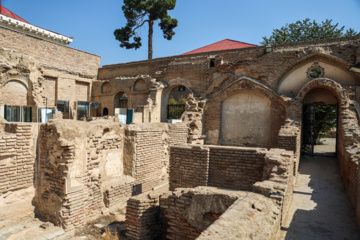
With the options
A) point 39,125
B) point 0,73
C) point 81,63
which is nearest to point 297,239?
point 39,125

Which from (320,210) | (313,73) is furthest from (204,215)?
(313,73)

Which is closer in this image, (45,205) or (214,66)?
(45,205)

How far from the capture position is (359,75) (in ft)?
32.0

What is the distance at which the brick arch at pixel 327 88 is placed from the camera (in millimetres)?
9102

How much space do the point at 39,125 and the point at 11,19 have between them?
21536 millimetres

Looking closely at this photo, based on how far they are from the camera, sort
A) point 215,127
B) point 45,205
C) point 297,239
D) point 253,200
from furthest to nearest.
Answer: point 215,127 < point 45,205 < point 297,239 < point 253,200

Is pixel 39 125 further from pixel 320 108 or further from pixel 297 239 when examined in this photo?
pixel 320 108

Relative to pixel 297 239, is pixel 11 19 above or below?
above

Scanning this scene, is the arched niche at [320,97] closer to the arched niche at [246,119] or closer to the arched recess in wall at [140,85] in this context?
the arched niche at [246,119]

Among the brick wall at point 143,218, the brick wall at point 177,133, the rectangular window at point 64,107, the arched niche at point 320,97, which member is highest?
the arched niche at point 320,97

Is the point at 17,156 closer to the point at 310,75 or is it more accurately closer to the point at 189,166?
the point at 189,166

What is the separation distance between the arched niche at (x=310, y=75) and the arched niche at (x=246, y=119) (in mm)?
1000

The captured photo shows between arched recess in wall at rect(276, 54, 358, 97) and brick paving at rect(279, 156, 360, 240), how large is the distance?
4.07 meters

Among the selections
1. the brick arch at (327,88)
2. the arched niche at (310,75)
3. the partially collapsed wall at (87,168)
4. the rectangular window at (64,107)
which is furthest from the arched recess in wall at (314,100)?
the rectangular window at (64,107)
